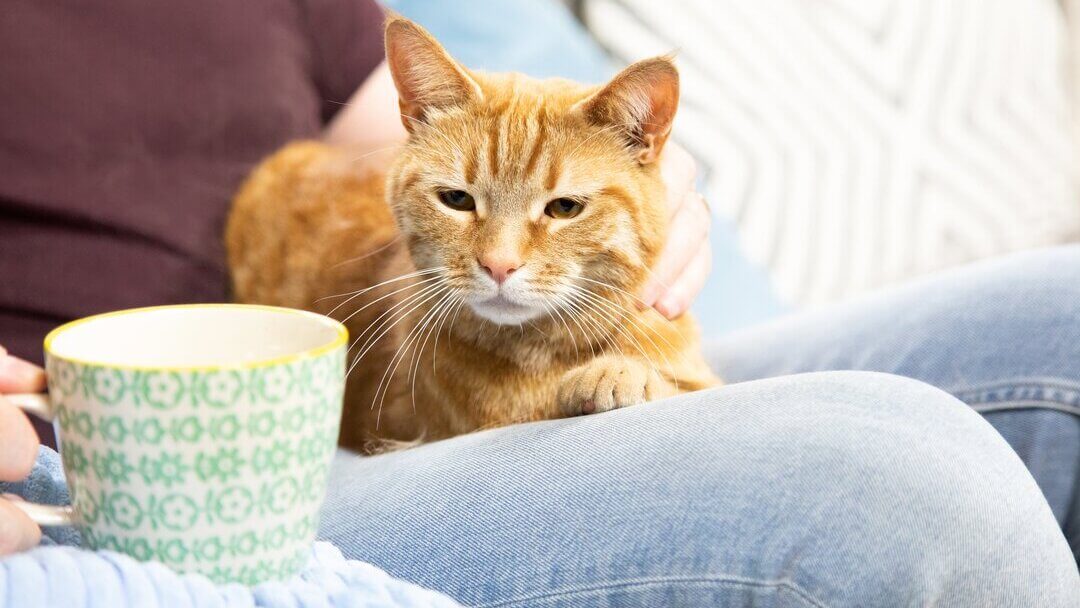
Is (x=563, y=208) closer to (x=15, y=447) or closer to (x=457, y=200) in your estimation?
(x=457, y=200)

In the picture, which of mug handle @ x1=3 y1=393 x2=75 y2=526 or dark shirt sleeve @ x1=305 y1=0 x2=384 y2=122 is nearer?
mug handle @ x1=3 y1=393 x2=75 y2=526

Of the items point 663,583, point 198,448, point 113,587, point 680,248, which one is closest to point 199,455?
point 198,448

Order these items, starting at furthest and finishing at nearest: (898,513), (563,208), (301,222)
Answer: (301,222) → (563,208) → (898,513)

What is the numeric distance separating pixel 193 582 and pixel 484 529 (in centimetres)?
30

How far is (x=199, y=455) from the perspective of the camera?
607mm

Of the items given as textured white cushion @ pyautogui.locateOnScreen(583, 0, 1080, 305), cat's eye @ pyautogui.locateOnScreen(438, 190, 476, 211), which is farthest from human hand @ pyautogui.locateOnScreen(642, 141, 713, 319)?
textured white cushion @ pyautogui.locateOnScreen(583, 0, 1080, 305)

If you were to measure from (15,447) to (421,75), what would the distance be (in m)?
0.65

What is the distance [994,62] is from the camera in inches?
93.5

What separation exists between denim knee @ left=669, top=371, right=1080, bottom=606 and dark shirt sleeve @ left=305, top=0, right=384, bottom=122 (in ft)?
3.32

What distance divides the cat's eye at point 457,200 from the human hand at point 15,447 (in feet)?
1.80

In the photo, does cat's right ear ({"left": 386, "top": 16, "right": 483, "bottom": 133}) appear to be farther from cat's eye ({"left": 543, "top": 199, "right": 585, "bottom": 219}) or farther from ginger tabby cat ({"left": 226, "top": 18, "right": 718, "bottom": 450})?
cat's eye ({"left": 543, "top": 199, "right": 585, "bottom": 219})

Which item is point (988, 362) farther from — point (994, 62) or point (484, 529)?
point (994, 62)

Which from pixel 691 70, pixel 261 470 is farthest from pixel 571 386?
pixel 691 70

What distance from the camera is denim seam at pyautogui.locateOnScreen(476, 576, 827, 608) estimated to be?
73 centimetres
